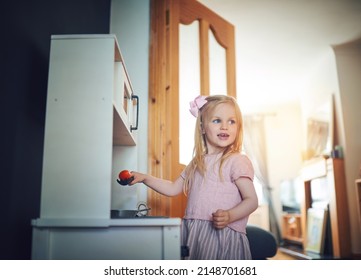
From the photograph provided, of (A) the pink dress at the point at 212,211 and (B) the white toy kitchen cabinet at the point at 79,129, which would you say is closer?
(B) the white toy kitchen cabinet at the point at 79,129

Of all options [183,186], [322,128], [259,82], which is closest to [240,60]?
[259,82]

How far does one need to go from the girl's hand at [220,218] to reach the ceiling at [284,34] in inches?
42.9

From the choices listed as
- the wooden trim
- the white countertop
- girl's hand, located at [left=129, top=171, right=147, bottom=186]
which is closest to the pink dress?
girl's hand, located at [left=129, top=171, right=147, bottom=186]

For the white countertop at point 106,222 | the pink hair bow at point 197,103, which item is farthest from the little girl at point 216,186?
the white countertop at point 106,222

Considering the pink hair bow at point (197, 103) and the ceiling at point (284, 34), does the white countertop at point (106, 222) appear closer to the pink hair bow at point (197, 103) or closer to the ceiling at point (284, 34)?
the pink hair bow at point (197, 103)

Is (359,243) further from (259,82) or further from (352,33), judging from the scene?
(259,82)

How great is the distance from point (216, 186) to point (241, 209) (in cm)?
8

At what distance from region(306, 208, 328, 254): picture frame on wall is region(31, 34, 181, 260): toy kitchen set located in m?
2.12

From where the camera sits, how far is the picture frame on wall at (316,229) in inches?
95.0

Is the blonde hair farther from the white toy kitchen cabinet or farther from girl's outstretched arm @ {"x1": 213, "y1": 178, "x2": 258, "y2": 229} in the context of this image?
the white toy kitchen cabinet

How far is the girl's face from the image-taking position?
86cm

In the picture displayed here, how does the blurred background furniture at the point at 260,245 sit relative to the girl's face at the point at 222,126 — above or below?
below

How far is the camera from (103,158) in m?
0.60
